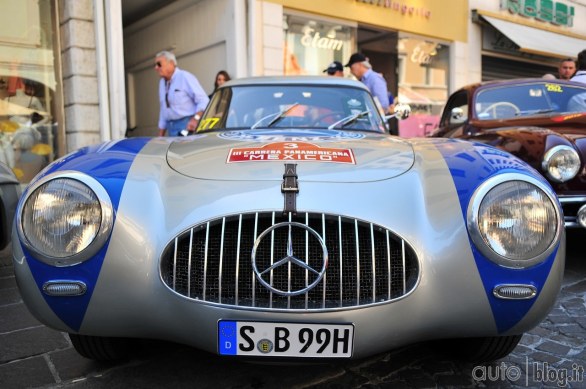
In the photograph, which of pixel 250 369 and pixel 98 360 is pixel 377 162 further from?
pixel 98 360

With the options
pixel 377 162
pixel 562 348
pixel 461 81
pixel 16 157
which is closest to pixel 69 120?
pixel 16 157

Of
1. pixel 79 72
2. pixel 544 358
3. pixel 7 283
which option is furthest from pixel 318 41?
pixel 544 358

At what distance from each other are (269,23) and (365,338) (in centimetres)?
710

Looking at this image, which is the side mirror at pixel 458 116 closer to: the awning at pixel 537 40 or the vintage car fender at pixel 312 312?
the vintage car fender at pixel 312 312

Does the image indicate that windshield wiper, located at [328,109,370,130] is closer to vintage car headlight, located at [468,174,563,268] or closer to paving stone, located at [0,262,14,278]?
vintage car headlight, located at [468,174,563,268]

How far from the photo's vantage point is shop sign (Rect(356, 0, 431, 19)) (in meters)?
9.27

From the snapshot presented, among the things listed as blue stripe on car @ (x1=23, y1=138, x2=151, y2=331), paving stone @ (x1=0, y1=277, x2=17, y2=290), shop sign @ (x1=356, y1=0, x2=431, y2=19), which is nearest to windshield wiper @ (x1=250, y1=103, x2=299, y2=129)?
blue stripe on car @ (x1=23, y1=138, x2=151, y2=331)

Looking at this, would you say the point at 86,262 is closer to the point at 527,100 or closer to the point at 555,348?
the point at 555,348

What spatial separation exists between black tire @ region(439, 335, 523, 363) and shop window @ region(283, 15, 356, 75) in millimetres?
6934

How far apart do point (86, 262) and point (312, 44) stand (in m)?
7.78

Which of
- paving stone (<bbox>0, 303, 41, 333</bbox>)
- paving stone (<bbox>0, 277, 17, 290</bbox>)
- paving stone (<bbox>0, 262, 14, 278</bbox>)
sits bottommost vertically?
paving stone (<bbox>0, 303, 41, 333</bbox>)

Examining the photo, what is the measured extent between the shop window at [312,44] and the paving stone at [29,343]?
6.65m

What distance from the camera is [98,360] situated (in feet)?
6.63

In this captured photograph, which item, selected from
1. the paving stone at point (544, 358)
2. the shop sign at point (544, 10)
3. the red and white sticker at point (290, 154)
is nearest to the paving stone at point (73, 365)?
the red and white sticker at point (290, 154)
